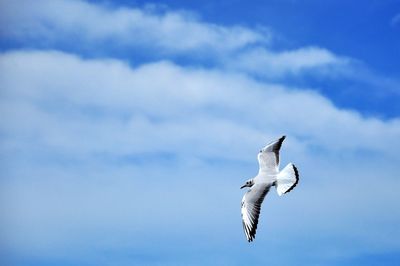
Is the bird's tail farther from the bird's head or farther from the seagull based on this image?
the bird's head

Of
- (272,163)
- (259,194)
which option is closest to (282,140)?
(272,163)

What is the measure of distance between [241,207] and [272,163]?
73.0 inches

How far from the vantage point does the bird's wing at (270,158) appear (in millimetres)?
18766

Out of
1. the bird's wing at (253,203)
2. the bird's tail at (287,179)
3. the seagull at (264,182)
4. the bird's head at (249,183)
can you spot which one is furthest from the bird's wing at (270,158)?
the bird's head at (249,183)

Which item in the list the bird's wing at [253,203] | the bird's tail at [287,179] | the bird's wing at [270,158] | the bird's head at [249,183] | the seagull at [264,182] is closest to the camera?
the bird's tail at [287,179]

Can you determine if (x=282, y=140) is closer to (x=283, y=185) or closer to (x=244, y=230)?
(x=283, y=185)

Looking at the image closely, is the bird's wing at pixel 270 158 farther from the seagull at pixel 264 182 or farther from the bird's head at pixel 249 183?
the bird's head at pixel 249 183

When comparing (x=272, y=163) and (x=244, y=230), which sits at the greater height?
(x=272, y=163)

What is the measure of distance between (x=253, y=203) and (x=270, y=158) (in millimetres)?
1687

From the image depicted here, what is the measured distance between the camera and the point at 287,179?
1853cm

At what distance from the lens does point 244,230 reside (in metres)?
19.1

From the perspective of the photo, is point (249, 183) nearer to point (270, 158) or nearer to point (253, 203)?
point (253, 203)

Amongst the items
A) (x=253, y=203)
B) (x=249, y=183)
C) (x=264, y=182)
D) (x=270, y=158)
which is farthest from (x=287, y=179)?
(x=249, y=183)

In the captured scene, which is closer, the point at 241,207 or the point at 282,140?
the point at 282,140
